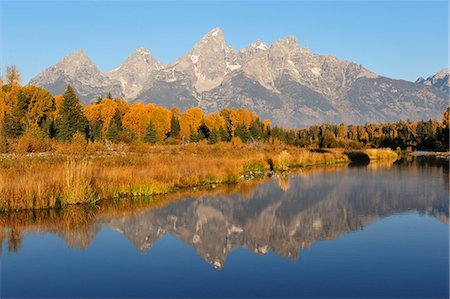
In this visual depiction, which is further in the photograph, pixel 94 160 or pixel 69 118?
pixel 69 118

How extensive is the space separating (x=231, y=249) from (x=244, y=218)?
20.9 ft

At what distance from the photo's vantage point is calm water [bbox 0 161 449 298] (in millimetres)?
13172

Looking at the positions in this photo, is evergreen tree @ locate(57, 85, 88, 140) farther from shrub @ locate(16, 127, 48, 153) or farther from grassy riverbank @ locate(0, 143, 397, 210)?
grassy riverbank @ locate(0, 143, 397, 210)

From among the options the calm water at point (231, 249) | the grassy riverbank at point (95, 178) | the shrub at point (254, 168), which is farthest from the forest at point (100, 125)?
the calm water at point (231, 249)

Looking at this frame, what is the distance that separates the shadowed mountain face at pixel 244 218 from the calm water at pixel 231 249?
52 mm

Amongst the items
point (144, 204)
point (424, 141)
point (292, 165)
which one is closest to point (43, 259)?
point (144, 204)

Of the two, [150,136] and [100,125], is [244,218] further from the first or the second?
[100,125]

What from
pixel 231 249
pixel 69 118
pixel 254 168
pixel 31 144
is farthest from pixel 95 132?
pixel 231 249

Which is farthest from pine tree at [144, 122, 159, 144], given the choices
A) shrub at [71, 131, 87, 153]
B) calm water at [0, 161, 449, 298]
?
calm water at [0, 161, 449, 298]

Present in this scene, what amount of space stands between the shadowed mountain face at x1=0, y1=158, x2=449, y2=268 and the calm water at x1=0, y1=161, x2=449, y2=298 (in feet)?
0.17

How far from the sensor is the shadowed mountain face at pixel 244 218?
18.7 metres

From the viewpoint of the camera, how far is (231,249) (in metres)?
17.6

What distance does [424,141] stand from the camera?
137 metres

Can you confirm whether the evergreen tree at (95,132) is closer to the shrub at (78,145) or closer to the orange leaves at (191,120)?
the shrub at (78,145)
